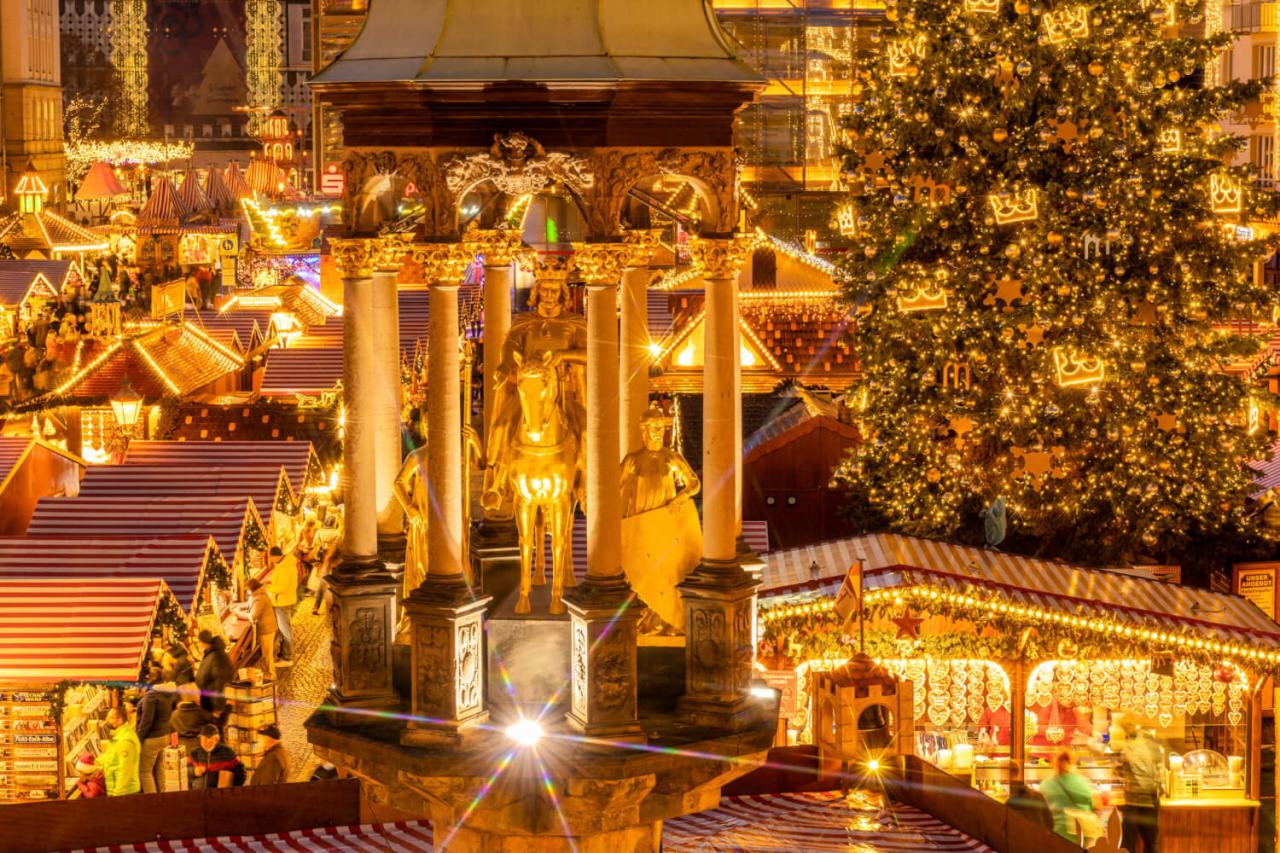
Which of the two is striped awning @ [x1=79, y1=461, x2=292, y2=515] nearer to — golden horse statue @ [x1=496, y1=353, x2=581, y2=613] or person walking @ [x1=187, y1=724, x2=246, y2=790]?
person walking @ [x1=187, y1=724, x2=246, y2=790]

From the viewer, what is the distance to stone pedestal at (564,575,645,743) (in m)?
9.04

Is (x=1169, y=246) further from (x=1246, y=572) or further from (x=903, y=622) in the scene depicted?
(x=903, y=622)

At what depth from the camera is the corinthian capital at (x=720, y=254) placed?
31.1 ft

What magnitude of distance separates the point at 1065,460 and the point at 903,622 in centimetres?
427

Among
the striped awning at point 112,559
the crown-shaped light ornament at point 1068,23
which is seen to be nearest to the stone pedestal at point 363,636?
the striped awning at point 112,559

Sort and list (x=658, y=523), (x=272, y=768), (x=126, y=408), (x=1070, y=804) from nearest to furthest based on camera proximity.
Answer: (x=658, y=523)
(x=1070, y=804)
(x=272, y=768)
(x=126, y=408)

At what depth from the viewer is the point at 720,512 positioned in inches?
381

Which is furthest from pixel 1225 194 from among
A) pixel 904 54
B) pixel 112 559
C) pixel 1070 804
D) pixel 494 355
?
pixel 112 559

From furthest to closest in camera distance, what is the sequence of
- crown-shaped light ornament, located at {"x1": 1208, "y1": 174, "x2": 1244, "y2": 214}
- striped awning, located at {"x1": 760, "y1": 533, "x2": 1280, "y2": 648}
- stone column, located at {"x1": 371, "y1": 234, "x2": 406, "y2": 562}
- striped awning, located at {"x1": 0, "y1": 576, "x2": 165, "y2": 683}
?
crown-shaped light ornament, located at {"x1": 1208, "y1": 174, "x2": 1244, "y2": 214}
striped awning, located at {"x1": 760, "y1": 533, "x2": 1280, "y2": 648}
striped awning, located at {"x1": 0, "y1": 576, "x2": 165, "y2": 683}
stone column, located at {"x1": 371, "y1": 234, "x2": 406, "y2": 562}

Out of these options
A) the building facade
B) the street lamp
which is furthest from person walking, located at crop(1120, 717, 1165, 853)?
the building facade

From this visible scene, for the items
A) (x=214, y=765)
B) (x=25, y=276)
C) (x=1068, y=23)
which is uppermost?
(x=1068, y=23)

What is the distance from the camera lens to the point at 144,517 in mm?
16484

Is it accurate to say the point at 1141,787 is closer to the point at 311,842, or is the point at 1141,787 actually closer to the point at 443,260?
the point at 311,842

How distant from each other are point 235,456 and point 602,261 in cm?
1076
